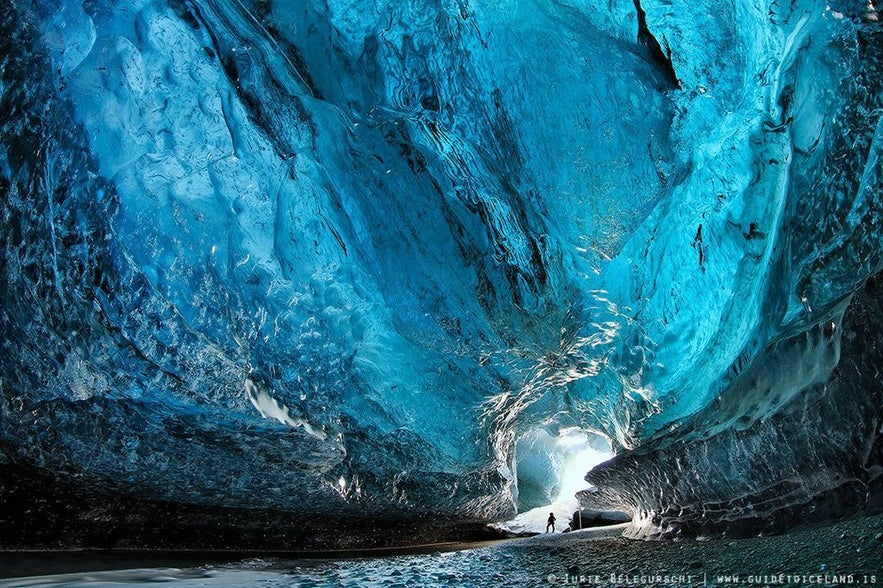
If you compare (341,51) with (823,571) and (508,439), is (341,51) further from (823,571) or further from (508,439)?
(508,439)

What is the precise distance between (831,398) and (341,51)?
9.54ft

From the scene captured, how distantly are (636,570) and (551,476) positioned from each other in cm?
977

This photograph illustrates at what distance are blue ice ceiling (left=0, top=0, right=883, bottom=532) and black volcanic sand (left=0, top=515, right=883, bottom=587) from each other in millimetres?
786

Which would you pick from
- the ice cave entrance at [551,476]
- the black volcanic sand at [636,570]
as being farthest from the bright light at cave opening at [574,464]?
the black volcanic sand at [636,570]

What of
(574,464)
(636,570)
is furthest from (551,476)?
(636,570)

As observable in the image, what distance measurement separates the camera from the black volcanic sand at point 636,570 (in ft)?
5.96

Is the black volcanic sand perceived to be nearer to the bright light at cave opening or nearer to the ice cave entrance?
the ice cave entrance

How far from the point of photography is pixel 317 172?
3.07 metres

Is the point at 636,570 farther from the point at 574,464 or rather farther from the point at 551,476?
the point at 574,464

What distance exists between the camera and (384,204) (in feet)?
10.9

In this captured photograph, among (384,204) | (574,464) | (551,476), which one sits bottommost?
(551,476)

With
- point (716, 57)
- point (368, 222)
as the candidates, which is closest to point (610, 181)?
point (716, 57)

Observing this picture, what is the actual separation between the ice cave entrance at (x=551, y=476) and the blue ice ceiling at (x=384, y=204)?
5700 millimetres

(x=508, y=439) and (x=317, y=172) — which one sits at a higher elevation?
(x=317, y=172)
